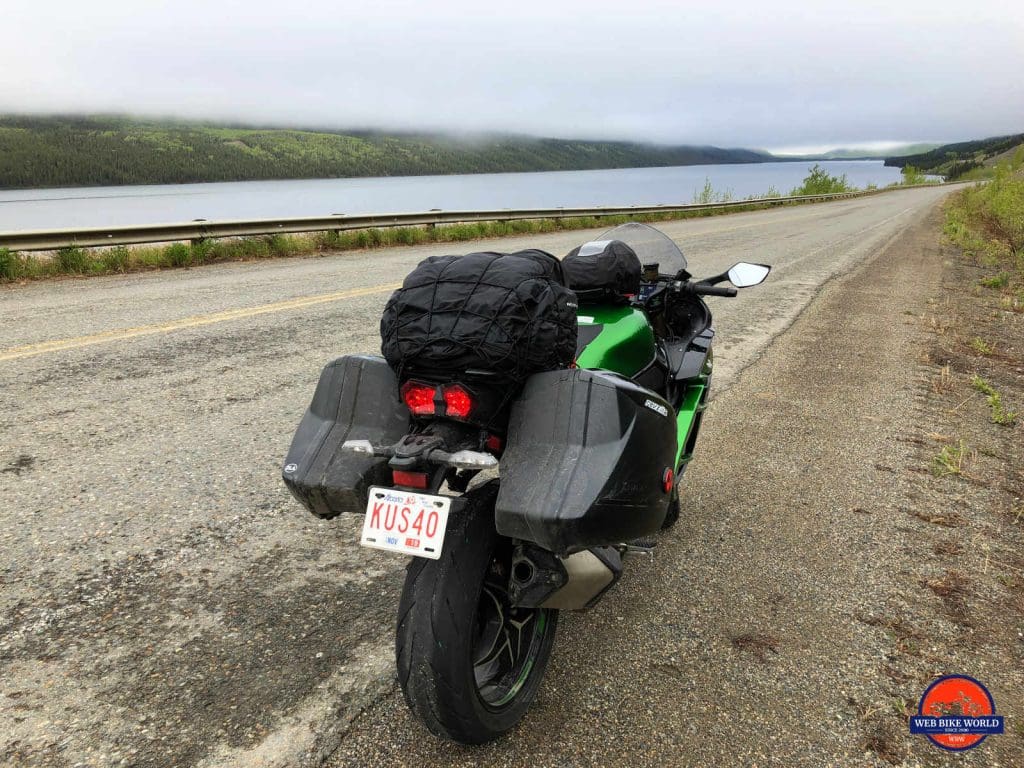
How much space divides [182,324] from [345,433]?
17.0ft

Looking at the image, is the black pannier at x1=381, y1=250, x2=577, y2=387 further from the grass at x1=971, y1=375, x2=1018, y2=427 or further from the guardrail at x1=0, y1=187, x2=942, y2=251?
the guardrail at x1=0, y1=187, x2=942, y2=251

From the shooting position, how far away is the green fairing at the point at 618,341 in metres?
2.72

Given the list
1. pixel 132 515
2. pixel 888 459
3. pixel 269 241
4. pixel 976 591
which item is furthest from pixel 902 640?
pixel 269 241

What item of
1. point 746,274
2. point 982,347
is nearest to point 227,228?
point 746,274

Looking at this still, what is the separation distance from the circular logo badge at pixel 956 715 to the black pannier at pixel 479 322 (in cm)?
159

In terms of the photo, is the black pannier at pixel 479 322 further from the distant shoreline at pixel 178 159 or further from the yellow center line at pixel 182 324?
the distant shoreline at pixel 178 159

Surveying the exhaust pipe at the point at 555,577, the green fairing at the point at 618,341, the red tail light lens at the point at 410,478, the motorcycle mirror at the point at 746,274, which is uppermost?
the motorcycle mirror at the point at 746,274

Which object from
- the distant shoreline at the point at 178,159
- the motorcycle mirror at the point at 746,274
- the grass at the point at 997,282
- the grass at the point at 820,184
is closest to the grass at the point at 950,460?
the motorcycle mirror at the point at 746,274

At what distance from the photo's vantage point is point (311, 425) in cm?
216

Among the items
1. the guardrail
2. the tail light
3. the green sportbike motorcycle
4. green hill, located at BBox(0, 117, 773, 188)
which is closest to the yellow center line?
the guardrail

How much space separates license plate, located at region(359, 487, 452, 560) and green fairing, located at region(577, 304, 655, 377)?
1.01 meters

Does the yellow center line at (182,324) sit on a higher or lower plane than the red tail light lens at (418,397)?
lower

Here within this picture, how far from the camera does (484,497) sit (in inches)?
78.5

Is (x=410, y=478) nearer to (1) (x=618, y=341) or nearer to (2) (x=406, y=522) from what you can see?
(2) (x=406, y=522)
